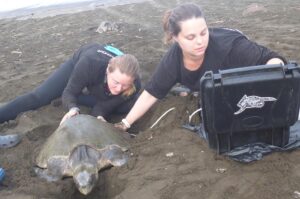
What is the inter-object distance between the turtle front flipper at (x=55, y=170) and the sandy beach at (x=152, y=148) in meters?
0.06

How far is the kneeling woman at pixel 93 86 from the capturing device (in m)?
3.55

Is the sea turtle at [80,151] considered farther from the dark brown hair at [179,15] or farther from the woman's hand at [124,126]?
the dark brown hair at [179,15]

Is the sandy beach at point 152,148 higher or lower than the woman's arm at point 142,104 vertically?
A: lower

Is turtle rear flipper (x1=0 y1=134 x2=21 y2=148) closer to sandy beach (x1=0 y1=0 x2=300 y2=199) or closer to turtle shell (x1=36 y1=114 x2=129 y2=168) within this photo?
sandy beach (x1=0 y1=0 x2=300 y2=199)

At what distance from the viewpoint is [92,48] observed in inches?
160

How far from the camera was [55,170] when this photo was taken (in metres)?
3.17

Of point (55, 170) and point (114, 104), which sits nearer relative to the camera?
point (55, 170)

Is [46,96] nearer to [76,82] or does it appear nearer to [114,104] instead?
[76,82]

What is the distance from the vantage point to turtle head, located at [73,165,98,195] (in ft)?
9.35

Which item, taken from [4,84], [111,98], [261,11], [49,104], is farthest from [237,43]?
[261,11]

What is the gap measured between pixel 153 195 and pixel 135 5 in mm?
9484

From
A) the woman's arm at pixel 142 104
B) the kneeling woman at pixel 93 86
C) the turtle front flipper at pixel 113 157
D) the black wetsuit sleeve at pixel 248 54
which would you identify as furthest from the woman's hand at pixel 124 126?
the black wetsuit sleeve at pixel 248 54

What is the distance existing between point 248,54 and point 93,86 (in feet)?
5.30

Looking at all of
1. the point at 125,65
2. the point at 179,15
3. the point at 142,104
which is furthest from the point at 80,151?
the point at 179,15
